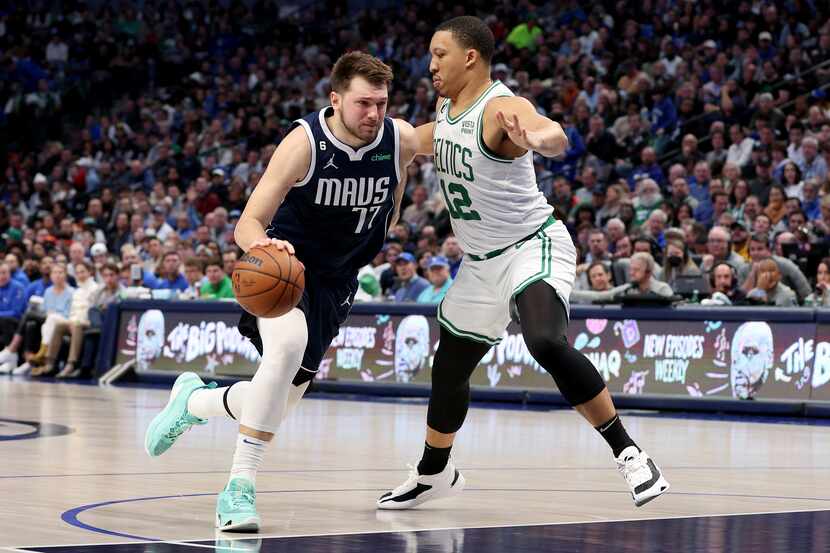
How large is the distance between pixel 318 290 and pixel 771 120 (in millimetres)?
13345

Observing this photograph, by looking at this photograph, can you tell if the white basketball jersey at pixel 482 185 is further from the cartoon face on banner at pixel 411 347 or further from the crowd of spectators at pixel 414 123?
the cartoon face on banner at pixel 411 347

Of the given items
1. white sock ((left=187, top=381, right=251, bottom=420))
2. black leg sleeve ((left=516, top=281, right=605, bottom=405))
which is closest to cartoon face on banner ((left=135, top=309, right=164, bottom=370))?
white sock ((left=187, top=381, right=251, bottom=420))

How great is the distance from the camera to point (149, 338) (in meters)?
18.0

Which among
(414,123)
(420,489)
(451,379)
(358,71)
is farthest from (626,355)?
(414,123)

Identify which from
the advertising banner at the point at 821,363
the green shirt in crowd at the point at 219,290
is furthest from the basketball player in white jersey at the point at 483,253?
the green shirt in crowd at the point at 219,290

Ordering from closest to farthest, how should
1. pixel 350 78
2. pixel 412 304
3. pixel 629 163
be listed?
pixel 350 78, pixel 412 304, pixel 629 163

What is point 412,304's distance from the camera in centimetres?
1533

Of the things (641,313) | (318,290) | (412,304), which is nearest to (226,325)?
(412,304)

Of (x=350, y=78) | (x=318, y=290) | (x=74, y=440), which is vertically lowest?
(x=74, y=440)

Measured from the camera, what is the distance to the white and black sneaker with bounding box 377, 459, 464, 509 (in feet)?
21.0

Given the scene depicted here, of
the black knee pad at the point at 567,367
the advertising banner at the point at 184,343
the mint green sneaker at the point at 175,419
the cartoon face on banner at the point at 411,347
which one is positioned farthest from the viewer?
the advertising banner at the point at 184,343

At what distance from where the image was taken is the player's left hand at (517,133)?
5.73m

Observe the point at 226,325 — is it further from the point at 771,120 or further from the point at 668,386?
the point at 771,120

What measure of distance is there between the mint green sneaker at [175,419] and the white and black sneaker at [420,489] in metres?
0.95
